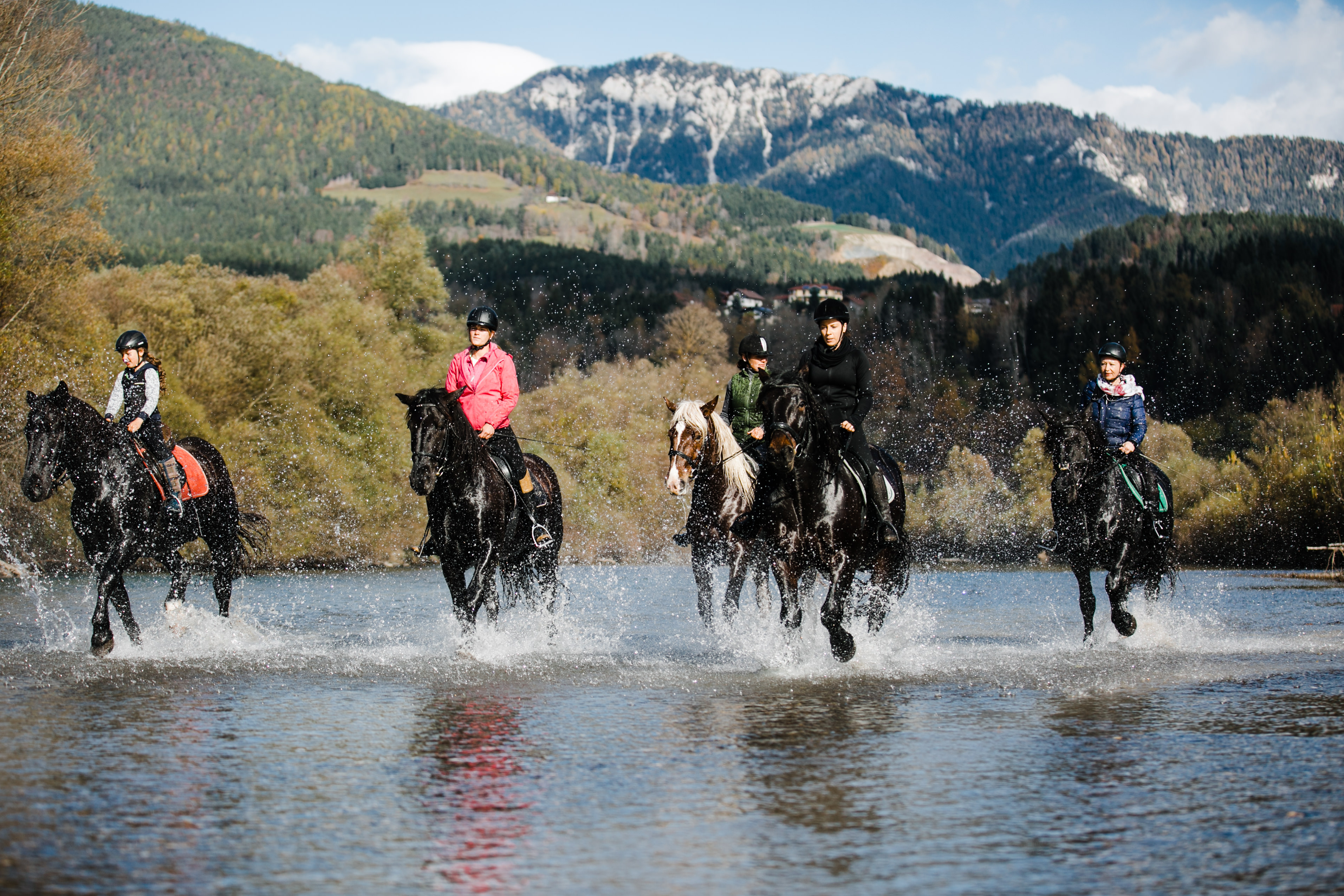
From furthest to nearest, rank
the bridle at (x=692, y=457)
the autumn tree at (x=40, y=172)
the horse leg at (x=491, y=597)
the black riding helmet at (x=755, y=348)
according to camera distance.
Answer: the autumn tree at (x=40, y=172)
the black riding helmet at (x=755, y=348)
the bridle at (x=692, y=457)
the horse leg at (x=491, y=597)

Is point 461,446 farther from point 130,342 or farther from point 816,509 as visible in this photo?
point 130,342

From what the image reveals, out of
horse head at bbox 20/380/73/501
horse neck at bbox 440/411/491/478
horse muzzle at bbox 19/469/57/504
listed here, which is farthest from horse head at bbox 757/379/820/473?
horse muzzle at bbox 19/469/57/504

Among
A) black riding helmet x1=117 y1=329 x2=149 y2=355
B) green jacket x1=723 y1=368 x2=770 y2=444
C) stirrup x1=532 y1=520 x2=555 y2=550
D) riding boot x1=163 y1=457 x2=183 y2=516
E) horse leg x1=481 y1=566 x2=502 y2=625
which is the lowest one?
horse leg x1=481 y1=566 x2=502 y2=625

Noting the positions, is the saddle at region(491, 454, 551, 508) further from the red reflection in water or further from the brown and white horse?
the red reflection in water

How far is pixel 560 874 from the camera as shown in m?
5.54

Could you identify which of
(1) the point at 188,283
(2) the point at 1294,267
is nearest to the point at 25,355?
(1) the point at 188,283

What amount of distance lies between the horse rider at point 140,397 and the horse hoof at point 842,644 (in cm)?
730

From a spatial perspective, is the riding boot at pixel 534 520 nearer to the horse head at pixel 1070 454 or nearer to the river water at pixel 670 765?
the river water at pixel 670 765

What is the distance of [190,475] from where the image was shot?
48.5 feet

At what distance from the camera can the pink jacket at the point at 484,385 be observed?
523 inches

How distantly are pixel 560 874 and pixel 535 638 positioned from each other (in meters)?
9.14

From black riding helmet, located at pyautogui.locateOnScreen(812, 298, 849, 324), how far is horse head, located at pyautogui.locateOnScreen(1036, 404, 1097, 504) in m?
2.71

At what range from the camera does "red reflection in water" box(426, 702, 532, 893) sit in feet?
18.3

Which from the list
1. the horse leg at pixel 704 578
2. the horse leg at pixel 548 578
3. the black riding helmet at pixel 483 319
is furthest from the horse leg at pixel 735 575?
the black riding helmet at pixel 483 319
